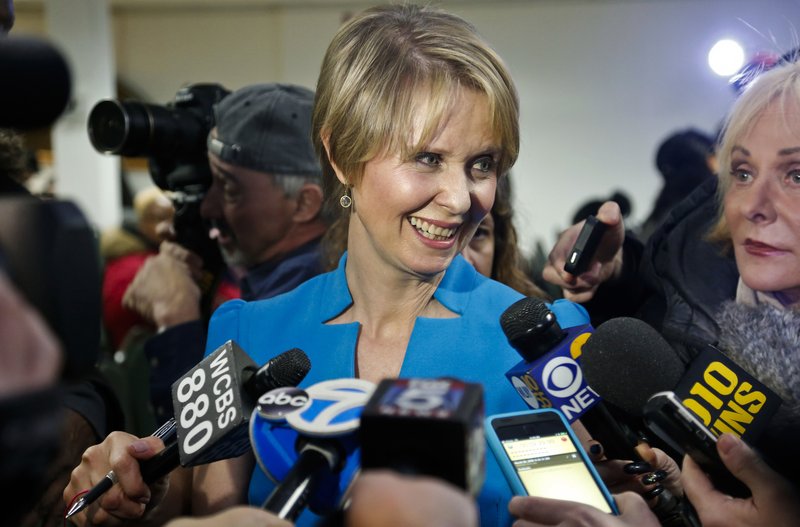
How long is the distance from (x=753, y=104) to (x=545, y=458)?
58 centimetres

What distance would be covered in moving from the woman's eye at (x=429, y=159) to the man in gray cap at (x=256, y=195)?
0.65 metres

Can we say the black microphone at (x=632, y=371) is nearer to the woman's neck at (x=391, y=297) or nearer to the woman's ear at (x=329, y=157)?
the woman's neck at (x=391, y=297)

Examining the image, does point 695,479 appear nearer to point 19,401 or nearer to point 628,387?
point 628,387

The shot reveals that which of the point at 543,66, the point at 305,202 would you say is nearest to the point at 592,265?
the point at 305,202

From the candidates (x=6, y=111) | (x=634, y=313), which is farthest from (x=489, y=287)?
(x=6, y=111)

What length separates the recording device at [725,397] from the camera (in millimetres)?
983

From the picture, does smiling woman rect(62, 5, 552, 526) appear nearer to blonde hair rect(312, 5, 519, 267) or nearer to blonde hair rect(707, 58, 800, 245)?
blonde hair rect(312, 5, 519, 267)

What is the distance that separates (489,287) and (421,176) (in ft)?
0.71

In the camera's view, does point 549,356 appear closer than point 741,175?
Yes

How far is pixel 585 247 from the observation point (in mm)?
1352

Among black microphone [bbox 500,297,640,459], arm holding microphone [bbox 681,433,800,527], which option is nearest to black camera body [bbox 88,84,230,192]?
black microphone [bbox 500,297,640,459]

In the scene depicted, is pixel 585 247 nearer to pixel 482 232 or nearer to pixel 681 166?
pixel 482 232

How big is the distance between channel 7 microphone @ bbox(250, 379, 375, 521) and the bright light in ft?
2.65

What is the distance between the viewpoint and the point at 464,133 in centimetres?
110
